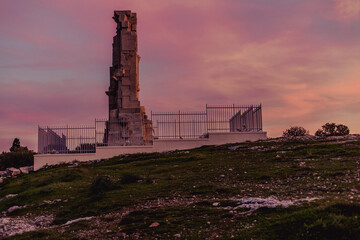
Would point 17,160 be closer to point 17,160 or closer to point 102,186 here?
point 17,160

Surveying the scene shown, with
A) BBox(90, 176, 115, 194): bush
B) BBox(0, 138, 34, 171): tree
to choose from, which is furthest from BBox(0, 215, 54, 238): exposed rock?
BBox(0, 138, 34, 171): tree

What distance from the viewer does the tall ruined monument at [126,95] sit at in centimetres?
4409

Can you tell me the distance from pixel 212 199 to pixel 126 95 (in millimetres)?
32076

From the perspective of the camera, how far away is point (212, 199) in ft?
51.3

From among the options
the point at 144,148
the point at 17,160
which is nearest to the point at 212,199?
the point at 144,148

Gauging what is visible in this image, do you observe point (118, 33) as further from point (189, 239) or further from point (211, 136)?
point (189, 239)

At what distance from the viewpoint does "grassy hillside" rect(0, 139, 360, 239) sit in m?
10.5

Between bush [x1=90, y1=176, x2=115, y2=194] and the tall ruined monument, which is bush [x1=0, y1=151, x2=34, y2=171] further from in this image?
bush [x1=90, y1=176, x2=115, y2=194]

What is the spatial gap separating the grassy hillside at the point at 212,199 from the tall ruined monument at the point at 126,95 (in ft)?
45.5

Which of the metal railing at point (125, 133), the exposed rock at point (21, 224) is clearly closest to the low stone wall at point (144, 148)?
the metal railing at point (125, 133)

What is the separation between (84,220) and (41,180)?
45.5 ft

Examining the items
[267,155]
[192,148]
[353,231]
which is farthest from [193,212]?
[192,148]

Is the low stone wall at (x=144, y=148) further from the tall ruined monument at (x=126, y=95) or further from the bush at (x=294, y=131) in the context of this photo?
the bush at (x=294, y=131)

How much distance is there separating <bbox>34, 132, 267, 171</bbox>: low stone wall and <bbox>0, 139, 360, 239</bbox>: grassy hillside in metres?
9.16
